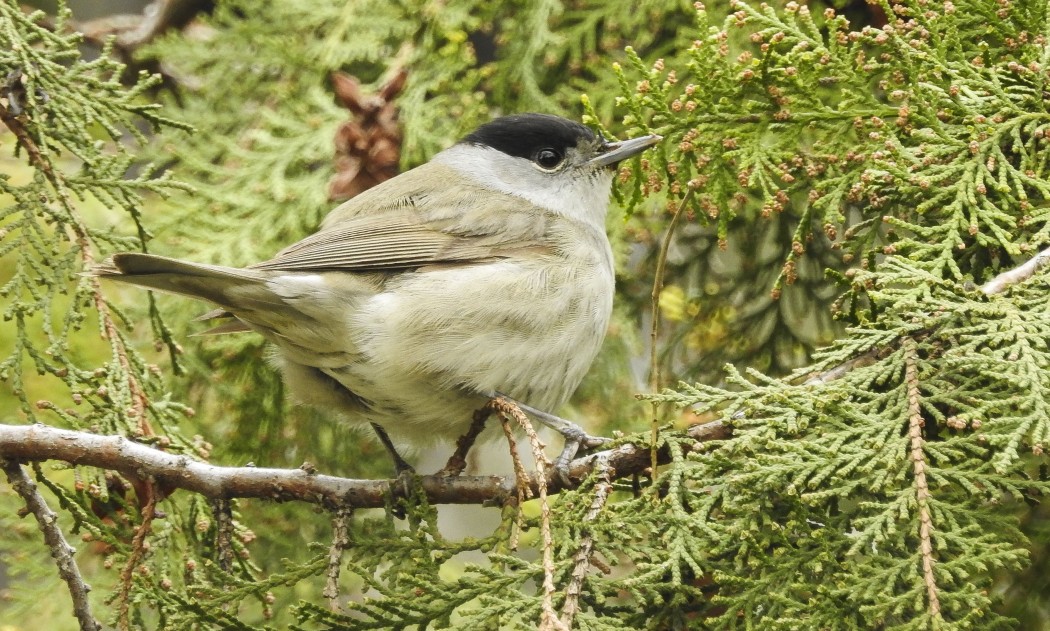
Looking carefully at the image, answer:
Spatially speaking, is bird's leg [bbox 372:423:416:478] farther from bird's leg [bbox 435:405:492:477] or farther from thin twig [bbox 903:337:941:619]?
thin twig [bbox 903:337:941:619]

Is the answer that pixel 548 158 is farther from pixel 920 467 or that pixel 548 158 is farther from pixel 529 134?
pixel 920 467

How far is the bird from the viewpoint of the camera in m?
3.04

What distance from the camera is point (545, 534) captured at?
1987 mm

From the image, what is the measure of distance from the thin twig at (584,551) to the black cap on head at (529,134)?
1764 millimetres

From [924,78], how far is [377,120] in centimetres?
226

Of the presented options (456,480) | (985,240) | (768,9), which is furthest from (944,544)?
(768,9)

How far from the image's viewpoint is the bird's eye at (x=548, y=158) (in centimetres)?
393

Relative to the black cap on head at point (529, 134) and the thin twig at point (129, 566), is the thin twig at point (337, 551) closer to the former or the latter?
the thin twig at point (129, 566)

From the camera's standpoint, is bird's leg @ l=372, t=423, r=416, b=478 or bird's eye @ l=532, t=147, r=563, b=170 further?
bird's eye @ l=532, t=147, r=563, b=170

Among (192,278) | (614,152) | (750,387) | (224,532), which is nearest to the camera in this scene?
(750,387)

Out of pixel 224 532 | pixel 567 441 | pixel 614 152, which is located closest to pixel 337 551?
pixel 224 532

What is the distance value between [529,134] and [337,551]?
6.62 feet

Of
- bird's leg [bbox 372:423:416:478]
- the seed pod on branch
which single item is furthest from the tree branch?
the seed pod on branch

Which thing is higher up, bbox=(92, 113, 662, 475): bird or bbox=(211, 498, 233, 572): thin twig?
bbox=(92, 113, 662, 475): bird
